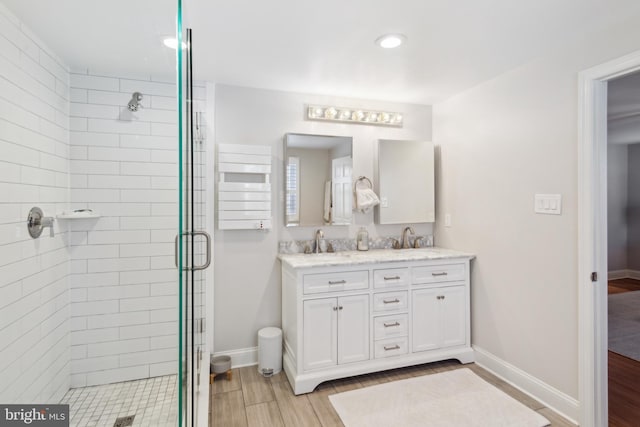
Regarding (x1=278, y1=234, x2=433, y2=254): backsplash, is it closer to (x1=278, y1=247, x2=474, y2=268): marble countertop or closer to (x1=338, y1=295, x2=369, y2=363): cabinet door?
(x1=278, y1=247, x2=474, y2=268): marble countertop

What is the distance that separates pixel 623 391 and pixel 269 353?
8.16ft

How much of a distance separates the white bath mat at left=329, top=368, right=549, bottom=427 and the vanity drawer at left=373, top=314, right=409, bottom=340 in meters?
0.33

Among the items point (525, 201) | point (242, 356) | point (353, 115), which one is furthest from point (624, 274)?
point (242, 356)

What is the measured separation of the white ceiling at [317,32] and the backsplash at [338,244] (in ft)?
4.46

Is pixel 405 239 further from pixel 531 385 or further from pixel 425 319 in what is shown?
pixel 531 385

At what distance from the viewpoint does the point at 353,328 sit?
2555 millimetres

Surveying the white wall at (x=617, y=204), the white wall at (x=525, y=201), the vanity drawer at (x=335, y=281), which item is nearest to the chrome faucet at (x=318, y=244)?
the vanity drawer at (x=335, y=281)

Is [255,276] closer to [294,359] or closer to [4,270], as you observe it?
[294,359]

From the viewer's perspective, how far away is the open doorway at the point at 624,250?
242cm

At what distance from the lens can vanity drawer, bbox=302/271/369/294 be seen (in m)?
2.46

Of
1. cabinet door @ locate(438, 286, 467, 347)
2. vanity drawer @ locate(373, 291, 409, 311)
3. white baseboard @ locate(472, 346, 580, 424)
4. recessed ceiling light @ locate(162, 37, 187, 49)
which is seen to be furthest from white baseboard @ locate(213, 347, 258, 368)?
recessed ceiling light @ locate(162, 37, 187, 49)

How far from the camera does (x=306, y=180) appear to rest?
2.96 m

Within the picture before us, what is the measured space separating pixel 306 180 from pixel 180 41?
180cm

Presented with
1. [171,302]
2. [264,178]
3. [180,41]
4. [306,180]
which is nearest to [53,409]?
[171,302]
